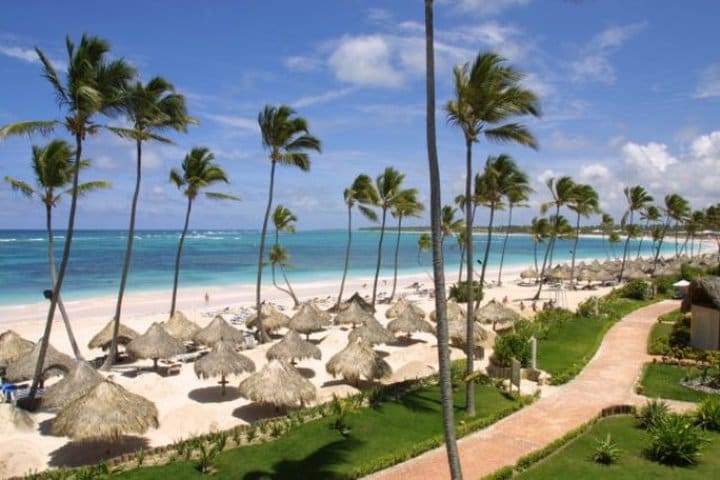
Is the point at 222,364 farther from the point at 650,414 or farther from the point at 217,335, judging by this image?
the point at 650,414

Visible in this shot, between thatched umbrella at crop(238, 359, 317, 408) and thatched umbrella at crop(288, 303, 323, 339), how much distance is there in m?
9.38

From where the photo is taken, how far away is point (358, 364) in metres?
16.1

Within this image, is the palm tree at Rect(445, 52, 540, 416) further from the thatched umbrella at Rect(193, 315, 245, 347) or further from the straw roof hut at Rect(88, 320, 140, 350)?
the straw roof hut at Rect(88, 320, 140, 350)

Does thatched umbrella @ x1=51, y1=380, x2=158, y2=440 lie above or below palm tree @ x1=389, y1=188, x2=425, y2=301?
below

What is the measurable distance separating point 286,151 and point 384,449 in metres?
14.1

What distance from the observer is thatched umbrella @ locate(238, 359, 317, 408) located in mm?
13961

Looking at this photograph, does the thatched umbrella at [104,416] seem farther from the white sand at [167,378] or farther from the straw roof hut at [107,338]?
the straw roof hut at [107,338]

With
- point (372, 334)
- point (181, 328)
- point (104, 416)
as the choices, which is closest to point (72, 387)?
point (104, 416)

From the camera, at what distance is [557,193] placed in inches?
1409

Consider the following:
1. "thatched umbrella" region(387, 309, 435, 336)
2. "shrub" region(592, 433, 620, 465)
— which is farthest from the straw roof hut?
"shrub" region(592, 433, 620, 465)

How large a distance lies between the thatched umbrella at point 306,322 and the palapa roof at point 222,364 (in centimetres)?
730

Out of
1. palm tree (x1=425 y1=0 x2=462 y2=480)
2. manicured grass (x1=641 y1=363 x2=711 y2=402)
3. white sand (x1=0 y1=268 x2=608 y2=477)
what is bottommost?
white sand (x1=0 y1=268 x2=608 y2=477)

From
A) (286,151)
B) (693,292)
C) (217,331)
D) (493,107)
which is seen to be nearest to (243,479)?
(493,107)

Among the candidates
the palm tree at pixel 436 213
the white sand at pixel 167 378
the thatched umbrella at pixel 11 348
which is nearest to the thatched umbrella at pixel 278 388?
the white sand at pixel 167 378
